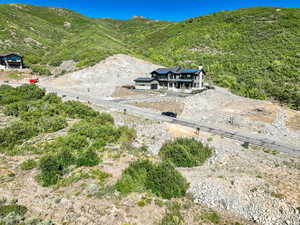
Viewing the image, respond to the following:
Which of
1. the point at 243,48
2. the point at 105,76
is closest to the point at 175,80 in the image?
the point at 105,76

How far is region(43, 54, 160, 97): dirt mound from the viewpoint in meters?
66.8

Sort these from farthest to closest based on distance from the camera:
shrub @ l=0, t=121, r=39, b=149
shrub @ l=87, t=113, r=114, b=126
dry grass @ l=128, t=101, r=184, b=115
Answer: dry grass @ l=128, t=101, r=184, b=115 < shrub @ l=87, t=113, r=114, b=126 < shrub @ l=0, t=121, r=39, b=149

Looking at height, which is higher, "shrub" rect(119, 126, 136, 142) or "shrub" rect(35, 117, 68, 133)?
"shrub" rect(35, 117, 68, 133)

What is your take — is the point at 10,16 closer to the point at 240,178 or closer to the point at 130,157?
the point at 130,157

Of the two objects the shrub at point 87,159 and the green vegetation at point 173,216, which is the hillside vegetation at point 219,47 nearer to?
the green vegetation at point 173,216


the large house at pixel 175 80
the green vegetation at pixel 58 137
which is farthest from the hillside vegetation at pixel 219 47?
the green vegetation at pixel 58 137

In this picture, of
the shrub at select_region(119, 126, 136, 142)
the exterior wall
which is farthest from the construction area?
the exterior wall

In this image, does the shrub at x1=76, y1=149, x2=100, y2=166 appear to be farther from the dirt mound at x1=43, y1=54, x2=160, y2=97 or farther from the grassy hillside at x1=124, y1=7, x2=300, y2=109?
the grassy hillside at x1=124, y1=7, x2=300, y2=109

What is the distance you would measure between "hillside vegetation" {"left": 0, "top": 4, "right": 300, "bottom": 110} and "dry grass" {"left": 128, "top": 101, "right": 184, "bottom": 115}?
97.0 ft

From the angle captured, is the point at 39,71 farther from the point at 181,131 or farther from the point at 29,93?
the point at 181,131

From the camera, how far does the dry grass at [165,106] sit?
151 feet

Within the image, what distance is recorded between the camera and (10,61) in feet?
256

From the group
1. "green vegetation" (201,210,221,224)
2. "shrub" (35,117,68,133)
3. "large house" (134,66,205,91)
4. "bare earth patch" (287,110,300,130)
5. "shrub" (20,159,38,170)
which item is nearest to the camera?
"green vegetation" (201,210,221,224)

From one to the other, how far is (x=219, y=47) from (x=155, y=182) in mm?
111318
